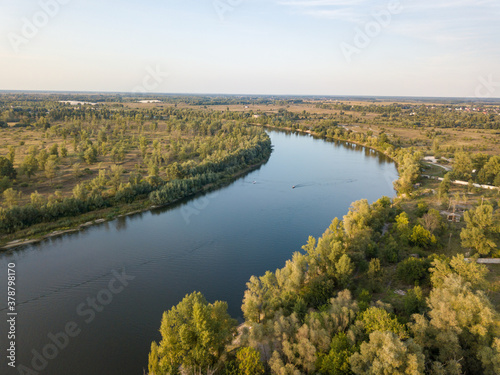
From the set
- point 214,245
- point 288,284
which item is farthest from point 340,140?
point 288,284

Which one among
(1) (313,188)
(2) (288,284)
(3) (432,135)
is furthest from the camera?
(3) (432,135)

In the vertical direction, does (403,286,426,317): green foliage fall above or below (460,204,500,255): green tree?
below

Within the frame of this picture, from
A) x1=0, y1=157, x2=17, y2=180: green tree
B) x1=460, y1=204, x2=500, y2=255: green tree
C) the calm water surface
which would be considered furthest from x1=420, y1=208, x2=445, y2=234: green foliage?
x1=0, y1=157, x2=17, y2=180: green tree

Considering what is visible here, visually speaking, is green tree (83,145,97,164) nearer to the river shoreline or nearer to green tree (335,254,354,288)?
the river shoreline

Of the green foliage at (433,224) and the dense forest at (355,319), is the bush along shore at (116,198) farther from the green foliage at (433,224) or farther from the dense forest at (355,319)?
the green foliage at (433,224)

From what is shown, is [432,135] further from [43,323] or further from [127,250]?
[43,323]

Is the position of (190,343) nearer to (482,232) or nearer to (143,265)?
(143,265)
